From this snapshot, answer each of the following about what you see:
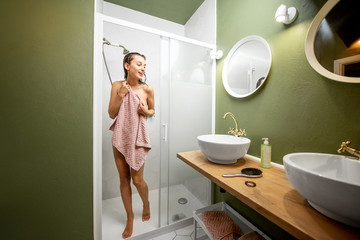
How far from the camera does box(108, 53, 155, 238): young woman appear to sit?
4.20 feet

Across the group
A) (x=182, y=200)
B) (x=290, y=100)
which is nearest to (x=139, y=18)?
(x=290, y=100)

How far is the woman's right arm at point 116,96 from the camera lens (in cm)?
128

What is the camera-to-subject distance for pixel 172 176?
1494 mm

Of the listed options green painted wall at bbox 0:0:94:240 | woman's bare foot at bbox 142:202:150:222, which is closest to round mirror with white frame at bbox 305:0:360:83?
green painted wall at bbox 0:0:94:240

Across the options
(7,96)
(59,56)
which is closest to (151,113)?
(59,56)

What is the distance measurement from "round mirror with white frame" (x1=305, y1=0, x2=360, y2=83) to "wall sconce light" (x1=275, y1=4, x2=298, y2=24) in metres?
0.14

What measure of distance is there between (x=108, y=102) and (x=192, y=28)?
157 centimetres

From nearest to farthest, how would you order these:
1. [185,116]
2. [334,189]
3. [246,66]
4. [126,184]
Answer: [334,189] < [246,66] < [126,184] < [185,116]

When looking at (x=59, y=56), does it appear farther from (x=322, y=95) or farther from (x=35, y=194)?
(x=322, y=95)

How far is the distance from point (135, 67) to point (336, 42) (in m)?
1.36

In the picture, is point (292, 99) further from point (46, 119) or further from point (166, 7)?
point (166, 7)

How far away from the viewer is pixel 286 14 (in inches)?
35.7

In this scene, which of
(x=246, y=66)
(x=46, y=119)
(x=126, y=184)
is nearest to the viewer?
(x=46, y=119)

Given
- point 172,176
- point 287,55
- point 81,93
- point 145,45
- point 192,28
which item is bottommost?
point 172,176
